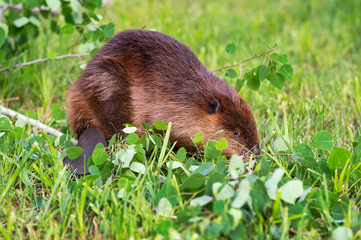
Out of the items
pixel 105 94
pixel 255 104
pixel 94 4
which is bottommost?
pixel 255 104

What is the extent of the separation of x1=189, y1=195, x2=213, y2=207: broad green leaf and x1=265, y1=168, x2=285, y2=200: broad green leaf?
256 mm

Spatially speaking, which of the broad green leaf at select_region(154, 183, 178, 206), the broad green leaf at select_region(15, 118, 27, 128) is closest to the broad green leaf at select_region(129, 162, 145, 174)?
the broad green leaf at select_region(154, 183, 178, 206)

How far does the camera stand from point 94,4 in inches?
137

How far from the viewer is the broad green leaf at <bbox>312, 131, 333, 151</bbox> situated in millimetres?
2416

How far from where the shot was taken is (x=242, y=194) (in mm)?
1840

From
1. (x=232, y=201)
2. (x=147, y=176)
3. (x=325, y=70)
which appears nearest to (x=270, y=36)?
(x=325, y=70)

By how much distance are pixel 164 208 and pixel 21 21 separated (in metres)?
2.41

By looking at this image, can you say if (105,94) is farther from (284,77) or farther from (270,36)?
(270,36)

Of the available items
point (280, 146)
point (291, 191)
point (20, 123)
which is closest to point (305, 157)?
point (280, 146)

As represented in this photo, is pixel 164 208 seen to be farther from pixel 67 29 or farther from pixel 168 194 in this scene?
pixel 67 29

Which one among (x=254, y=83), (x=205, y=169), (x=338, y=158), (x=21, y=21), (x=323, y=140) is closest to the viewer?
(x=205, y=169)

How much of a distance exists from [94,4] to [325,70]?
2435 mm

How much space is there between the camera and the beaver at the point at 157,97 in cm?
277

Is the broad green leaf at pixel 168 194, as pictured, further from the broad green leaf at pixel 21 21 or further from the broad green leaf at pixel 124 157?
the broad green leaf at pixel 21 21
